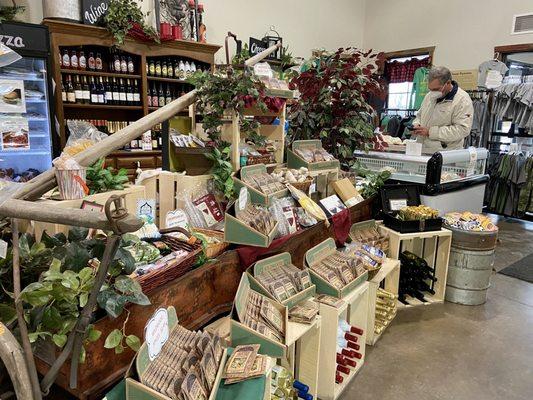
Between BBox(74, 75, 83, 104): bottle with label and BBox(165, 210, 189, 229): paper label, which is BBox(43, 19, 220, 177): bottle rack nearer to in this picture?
BBox(74, 75, 83, 104): bottle with label

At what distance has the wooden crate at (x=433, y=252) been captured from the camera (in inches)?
131

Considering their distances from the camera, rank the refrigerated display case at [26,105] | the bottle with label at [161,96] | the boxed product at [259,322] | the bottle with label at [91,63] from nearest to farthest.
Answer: the boxed product at [259,322] < the refrigerated display case at [26,105] < the bottle with label at [91,63] < the bottle with label at [161,96]

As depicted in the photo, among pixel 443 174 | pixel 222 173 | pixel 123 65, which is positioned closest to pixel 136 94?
pixel 123 65

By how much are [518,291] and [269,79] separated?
126 inches

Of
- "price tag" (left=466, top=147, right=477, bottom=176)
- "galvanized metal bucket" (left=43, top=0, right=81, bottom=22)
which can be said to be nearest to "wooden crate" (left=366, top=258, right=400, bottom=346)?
"price tag" (left=466, top=147, right=477, bottom=176)

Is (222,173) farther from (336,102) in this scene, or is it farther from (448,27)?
(448,27)

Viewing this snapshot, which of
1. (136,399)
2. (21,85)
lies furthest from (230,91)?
(21,85)

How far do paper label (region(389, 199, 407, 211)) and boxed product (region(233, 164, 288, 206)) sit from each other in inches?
50.3

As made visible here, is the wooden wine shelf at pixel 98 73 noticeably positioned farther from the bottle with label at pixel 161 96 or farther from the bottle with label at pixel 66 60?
the bottle with label at pixel 161 96

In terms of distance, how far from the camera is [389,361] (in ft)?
8.93

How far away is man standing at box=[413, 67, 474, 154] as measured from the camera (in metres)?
4.04

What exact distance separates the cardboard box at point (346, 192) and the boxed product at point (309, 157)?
0.14 meters

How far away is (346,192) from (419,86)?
5443 millimetres

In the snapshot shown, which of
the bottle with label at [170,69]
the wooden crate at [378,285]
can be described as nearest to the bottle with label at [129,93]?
the bottle with label at [170,69]
